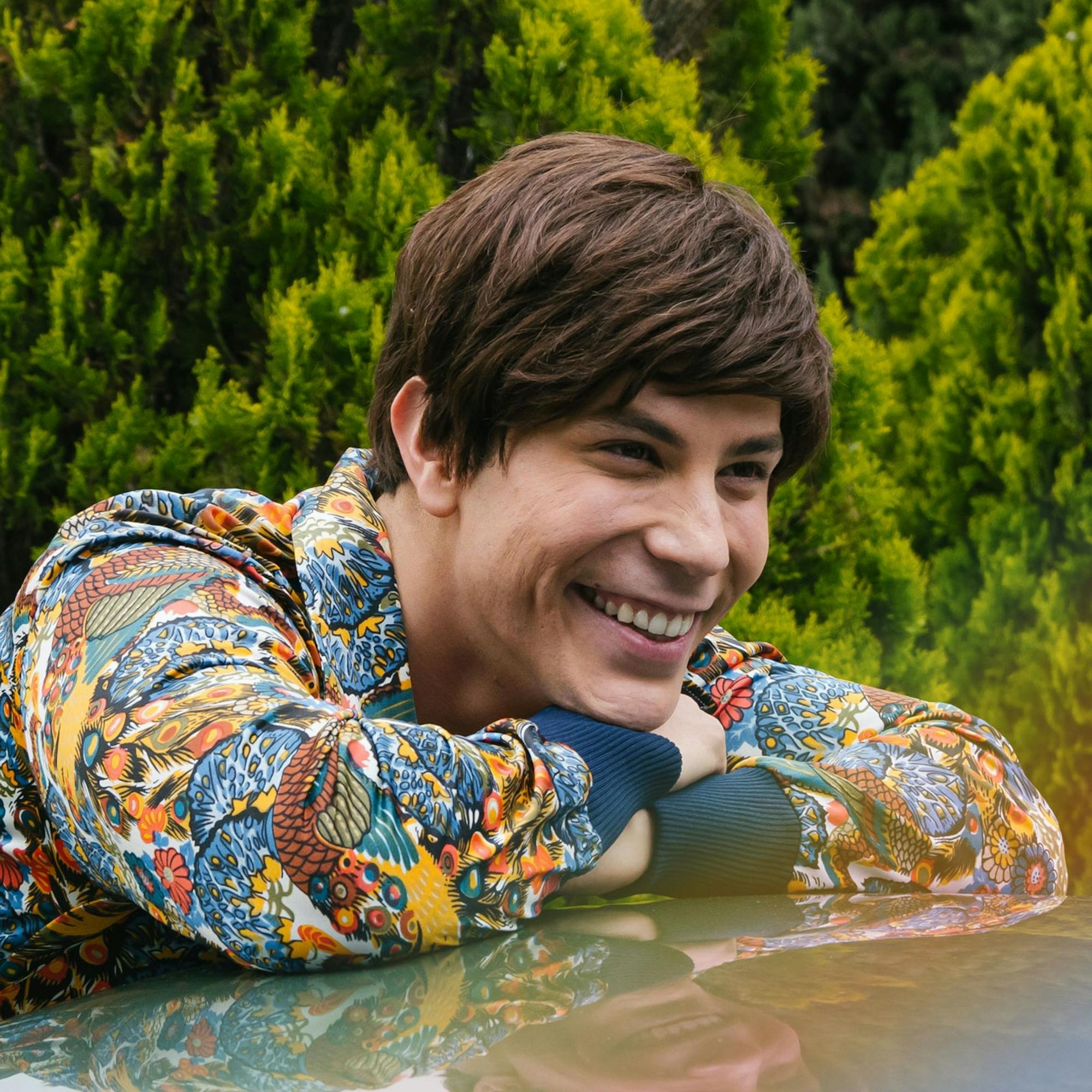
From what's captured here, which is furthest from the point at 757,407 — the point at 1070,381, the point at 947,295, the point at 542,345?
the point at 947,295

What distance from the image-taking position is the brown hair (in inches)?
74.9

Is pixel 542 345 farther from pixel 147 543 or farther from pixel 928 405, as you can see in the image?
pixel 928 405

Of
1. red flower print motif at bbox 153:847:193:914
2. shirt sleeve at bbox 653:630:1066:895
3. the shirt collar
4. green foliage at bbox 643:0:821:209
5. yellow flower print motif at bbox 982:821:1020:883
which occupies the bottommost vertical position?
yellow flower print motif at bbox 982:821:1020:883

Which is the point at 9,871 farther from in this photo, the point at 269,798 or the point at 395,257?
the point at 395,257

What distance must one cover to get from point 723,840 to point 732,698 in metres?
0.69

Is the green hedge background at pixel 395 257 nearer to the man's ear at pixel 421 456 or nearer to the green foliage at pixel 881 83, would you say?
the man's ear at pixel 421 456

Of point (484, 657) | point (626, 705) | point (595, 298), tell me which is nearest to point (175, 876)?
point (626, 705)

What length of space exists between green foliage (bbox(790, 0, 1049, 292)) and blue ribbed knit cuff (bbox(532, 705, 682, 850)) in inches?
344

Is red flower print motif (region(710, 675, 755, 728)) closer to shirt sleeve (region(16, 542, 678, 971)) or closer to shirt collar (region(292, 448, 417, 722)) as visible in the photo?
shirt collar (region(292, 448, 417, 722))

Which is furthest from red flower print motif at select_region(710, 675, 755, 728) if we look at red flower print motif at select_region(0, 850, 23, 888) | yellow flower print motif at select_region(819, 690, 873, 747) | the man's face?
red flower print motif at select_region(0, 850, 23, 888)

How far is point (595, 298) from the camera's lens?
192 cm

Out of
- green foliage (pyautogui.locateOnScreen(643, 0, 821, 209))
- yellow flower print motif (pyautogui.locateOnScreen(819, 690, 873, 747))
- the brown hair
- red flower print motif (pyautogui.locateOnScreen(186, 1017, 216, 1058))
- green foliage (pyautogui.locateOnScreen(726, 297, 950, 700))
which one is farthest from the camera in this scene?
green foliage (pyautogui.locateOnScreen(643, 0, 821, 209))

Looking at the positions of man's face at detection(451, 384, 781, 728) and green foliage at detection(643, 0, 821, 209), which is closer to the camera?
man's face at detection(451, 384, 781, 728)

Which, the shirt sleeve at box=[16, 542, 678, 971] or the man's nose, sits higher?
the man's nose
